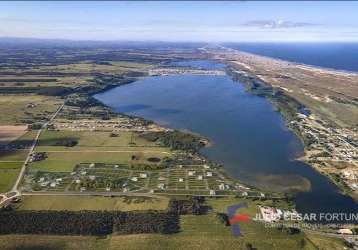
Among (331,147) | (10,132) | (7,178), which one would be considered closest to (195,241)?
(7,178)

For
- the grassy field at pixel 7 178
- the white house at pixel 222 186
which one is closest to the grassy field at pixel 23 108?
the grassy field at pixel 7 178

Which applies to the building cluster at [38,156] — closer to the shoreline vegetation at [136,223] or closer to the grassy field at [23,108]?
the shoreline vegetation at [136,223]

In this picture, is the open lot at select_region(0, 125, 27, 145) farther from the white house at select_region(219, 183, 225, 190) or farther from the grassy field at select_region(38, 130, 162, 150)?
the white house at select_region(219, 183, 225, 190)

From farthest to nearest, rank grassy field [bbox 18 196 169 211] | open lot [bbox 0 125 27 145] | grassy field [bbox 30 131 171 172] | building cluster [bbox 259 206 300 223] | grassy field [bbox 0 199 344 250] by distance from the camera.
Result: open lot [bbox 0 125 27 145] → grassy field [bbox 30 131 171 172] → grassy field [bbox 18 196 169 211] → building cluster [bbox 259 206 300 223] → grassy field [bbox 0 199 344 250]

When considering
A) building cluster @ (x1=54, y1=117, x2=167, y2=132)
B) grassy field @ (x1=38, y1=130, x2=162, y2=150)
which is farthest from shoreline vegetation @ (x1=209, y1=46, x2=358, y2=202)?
building cluster @ (x1=54, y1=117, x2=167, y2=132)

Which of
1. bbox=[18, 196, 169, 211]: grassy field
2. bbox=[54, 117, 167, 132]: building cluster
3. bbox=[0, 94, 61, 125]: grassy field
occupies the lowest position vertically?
bbox=[18, 196, 169, 211]: grassy field

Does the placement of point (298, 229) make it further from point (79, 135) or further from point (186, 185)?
point (79, 135)

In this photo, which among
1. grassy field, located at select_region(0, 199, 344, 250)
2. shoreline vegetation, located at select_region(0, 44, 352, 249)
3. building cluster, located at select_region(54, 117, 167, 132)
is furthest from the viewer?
building cluster, located at select_region(54, 117, 167, 132)
